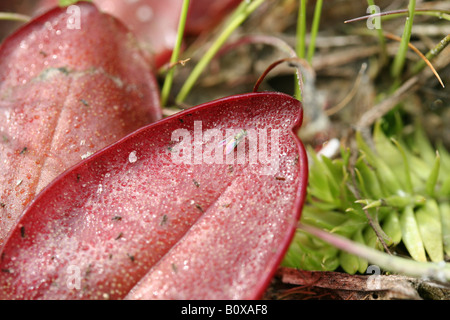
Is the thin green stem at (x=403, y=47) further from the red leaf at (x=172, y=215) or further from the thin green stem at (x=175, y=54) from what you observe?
the thin green stem at (x=175, y=54)

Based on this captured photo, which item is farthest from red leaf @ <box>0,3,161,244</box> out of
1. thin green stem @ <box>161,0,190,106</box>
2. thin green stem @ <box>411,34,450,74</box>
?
thin green stem @ <box>411,34,450,74</box>

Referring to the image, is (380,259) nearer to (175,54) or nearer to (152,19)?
(175,54)

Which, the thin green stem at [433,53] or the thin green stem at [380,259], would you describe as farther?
the thin green stem at [433,53]

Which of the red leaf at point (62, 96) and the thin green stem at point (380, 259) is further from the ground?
the red leaf at point (62, 96)

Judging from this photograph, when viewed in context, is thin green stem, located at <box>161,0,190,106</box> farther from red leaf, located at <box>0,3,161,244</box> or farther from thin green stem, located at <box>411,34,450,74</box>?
thin green stem, located at <box>411,34,450,74</box>

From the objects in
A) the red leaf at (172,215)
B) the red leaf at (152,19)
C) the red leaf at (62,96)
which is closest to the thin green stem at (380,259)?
the red leaf at (172,215)
